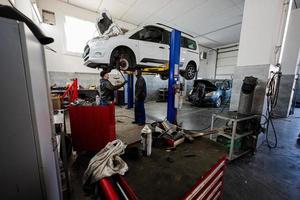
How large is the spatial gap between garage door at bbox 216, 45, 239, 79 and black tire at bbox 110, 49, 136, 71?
903 centimetres

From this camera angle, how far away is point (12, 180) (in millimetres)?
627

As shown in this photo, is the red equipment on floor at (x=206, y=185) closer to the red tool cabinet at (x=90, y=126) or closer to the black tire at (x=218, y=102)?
the red tool cabinet at (x=90, y=126)

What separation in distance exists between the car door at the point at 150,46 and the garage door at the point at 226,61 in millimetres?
8020

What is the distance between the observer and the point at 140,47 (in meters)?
4.41

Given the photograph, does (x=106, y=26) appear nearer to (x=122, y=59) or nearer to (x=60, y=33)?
(x=122, y=59)

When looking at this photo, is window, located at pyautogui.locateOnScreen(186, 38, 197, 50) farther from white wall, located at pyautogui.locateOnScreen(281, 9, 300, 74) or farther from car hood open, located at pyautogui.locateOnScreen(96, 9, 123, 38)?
white wall, located at pyautogui.locateOnScreen(281, 9, 300, 74)

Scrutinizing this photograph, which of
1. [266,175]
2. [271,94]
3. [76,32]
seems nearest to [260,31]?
[271,94]

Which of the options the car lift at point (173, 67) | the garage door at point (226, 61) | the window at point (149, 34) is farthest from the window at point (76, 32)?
the garage door at point (226, 61)

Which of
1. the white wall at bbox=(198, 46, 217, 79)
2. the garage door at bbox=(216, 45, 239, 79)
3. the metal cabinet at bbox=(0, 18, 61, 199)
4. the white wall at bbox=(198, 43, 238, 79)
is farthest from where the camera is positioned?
the white wall at bbox=(198, 46, 217, 79)

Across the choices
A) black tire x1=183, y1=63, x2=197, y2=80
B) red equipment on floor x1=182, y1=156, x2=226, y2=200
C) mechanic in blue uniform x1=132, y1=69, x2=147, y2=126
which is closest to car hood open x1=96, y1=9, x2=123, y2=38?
mechanic in blue uniform x1=132, y1=69, x2=147, y2=126

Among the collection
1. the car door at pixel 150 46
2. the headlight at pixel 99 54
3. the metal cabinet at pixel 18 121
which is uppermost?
the car door at pixel 150 46

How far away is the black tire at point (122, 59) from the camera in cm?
418

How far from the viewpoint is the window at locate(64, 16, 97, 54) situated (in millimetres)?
6129

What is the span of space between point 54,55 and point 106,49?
3.58 metres
